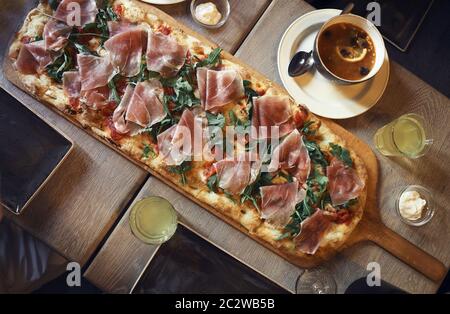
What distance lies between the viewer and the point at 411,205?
206cm

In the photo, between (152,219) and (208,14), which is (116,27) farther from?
(152,219)

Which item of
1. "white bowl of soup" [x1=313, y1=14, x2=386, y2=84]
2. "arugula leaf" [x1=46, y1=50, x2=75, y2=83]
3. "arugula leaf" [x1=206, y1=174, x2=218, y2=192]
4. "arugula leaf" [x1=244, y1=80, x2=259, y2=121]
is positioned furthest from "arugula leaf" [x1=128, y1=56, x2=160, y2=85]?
"white bowl of soup" [x1=313, y1=14, x2=386, y2=84]

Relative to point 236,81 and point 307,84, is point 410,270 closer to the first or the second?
point 307,84

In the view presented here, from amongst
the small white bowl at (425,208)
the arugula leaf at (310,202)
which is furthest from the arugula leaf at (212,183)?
the small white bowl at (425,208)

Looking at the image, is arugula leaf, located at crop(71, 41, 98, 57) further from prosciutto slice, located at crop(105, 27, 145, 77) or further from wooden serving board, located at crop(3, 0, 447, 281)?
wooden serving board, located at crop(3, 0, 447, 281)

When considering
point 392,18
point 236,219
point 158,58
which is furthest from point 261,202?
point 392,18

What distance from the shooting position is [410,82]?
85.2 inches

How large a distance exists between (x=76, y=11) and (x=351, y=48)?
1216 mm

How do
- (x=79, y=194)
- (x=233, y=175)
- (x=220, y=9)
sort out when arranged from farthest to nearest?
(x=220, y=9)
(x=79, y=194)
(x=233, y=175)

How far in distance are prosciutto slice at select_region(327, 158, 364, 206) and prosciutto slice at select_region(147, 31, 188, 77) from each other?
78 cm

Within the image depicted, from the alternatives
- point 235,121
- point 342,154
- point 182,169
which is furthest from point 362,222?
point 182,169

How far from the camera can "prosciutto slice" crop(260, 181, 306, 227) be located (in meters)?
1.93

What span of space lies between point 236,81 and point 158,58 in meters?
0.35

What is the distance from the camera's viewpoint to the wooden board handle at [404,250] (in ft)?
6.66
